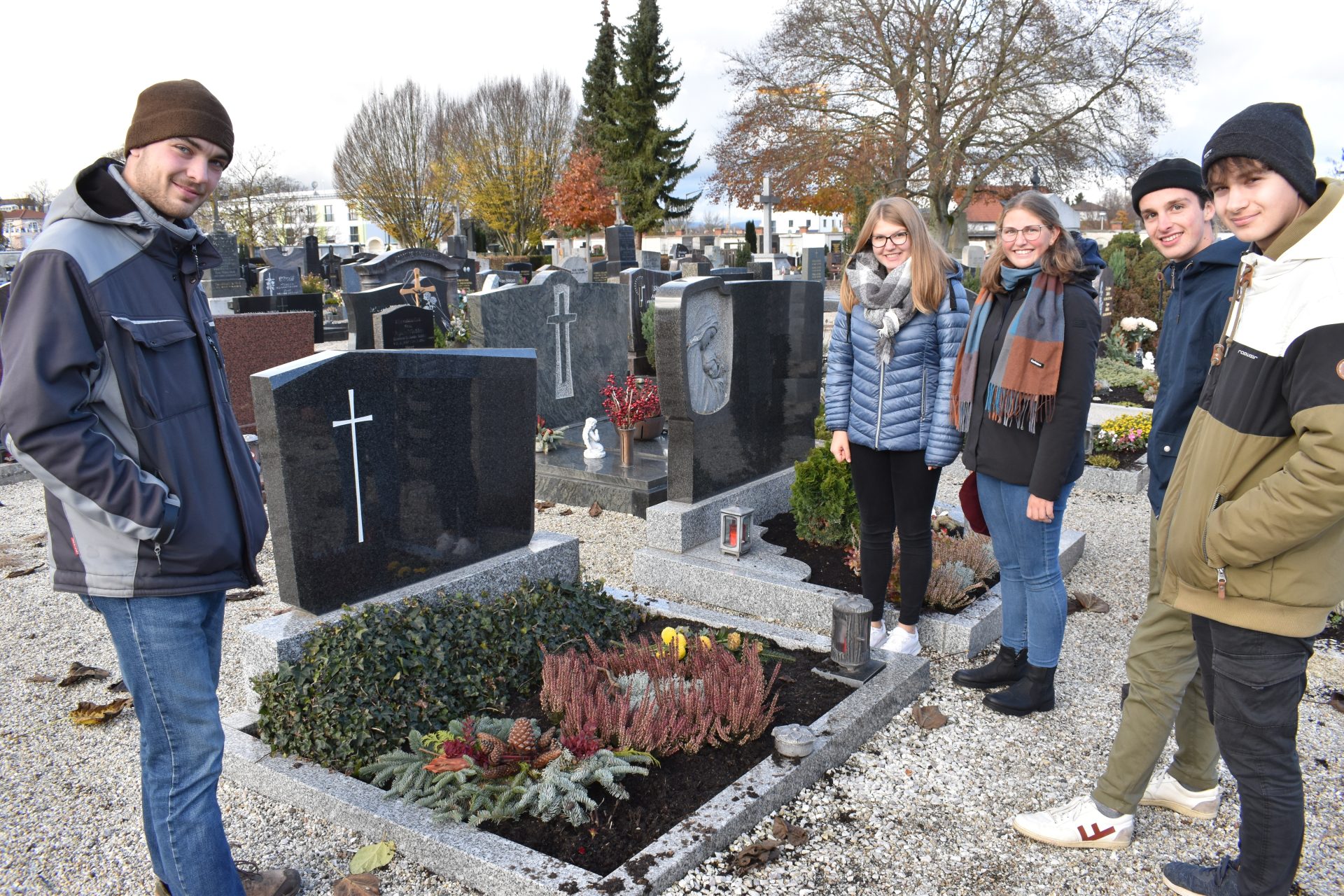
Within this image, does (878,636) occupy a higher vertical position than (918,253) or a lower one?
lower

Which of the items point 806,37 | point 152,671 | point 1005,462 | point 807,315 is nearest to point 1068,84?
point 806,37

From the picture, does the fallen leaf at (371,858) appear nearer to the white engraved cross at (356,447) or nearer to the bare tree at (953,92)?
the white engraved cross at (356,447)

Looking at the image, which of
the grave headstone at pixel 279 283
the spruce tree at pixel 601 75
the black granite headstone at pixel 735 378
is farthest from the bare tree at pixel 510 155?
the black granite headstone at pixel 735 378

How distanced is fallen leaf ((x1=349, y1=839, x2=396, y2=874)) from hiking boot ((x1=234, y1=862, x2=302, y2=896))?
159mm

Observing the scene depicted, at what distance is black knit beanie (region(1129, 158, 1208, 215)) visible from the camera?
2869mm

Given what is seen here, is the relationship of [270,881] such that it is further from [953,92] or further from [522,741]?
[953,92]

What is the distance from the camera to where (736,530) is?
5.14 meters

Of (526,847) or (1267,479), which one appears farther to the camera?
(526,847)

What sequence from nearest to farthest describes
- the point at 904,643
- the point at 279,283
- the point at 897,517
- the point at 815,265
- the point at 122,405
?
the point at 122,405, the point at 897,517, the point at 904,643, the point at 815,265, the point at 279,283

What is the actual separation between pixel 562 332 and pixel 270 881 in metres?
5.84

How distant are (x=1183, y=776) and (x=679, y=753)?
168cm

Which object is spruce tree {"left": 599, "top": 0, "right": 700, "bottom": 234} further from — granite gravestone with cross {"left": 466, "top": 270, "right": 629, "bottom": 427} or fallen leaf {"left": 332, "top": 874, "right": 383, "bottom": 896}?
fallen leaf {"left": 332, "top": 874, "right": 383, "bottom": 896}

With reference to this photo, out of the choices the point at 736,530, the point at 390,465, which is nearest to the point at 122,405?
the point at 390,465

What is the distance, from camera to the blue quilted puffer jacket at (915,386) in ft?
12.4
